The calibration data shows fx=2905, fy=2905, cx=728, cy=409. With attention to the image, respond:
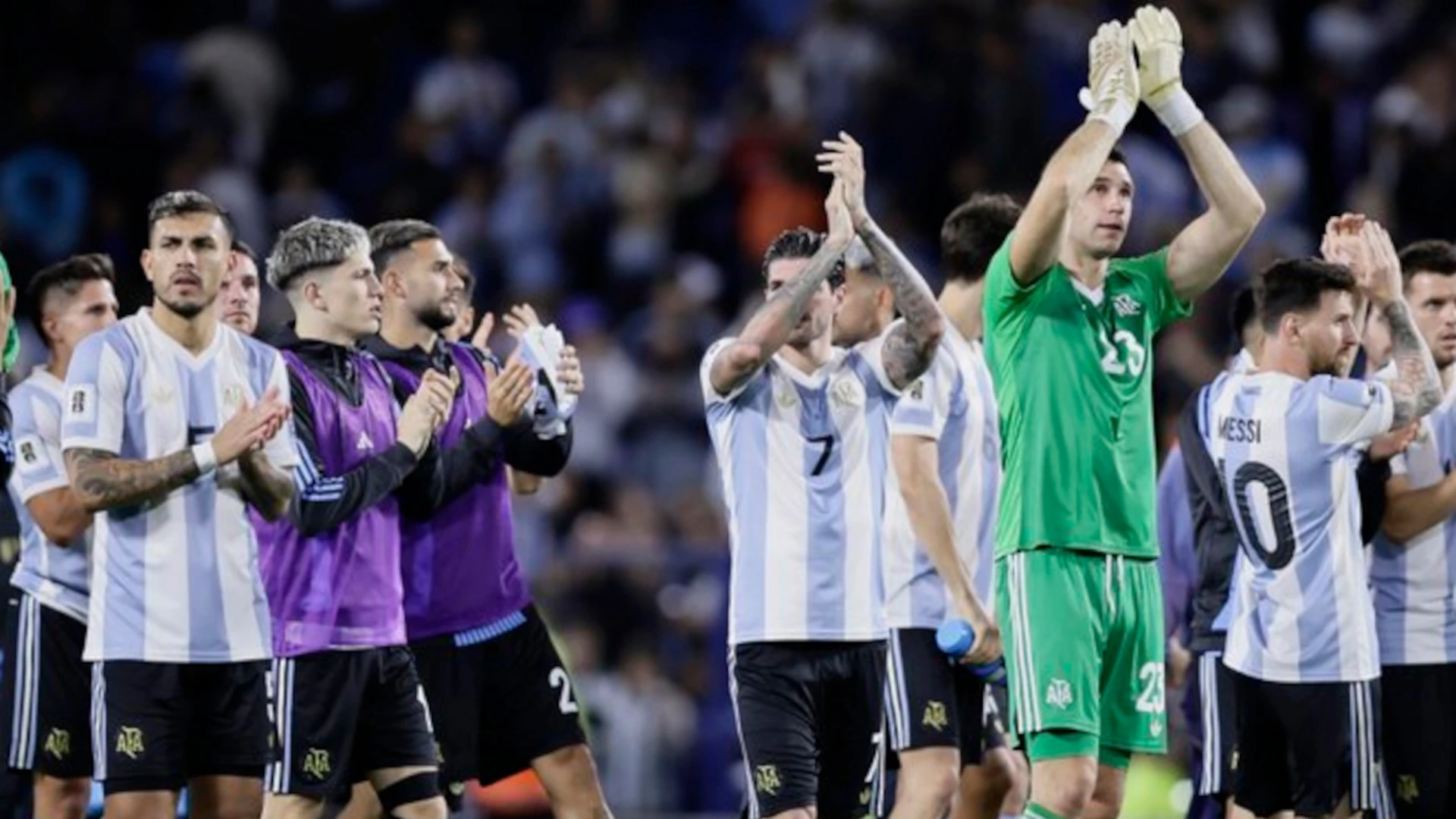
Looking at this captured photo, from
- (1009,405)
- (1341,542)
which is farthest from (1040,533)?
(1341,542)

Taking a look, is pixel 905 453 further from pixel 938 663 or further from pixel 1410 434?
pixel 1410 434

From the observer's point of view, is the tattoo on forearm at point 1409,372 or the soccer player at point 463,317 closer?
the tattoo on forearm at point 1409,372

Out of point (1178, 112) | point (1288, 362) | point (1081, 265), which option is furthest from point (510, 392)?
point (1288, 362)

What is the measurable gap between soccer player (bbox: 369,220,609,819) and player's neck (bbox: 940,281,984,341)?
155 cm

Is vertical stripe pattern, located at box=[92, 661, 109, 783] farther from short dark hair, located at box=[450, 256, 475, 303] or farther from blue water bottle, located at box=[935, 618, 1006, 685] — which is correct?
blue water bottle, located at box=[935, 618, 1006, 685]

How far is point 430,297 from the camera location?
36.8 feet

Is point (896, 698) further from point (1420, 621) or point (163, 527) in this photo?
point (163, 527)

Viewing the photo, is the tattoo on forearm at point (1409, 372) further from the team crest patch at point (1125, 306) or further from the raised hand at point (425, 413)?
the raised hand at point (425, 413)

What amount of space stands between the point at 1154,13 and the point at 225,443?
3.62 meters

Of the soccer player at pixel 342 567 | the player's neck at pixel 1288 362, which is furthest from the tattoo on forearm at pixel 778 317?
the player's neck at pixel 1288 362

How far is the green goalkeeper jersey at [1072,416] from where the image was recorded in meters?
10.3

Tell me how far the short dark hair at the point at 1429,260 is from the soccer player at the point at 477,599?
333 centimetres

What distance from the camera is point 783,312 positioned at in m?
10.2

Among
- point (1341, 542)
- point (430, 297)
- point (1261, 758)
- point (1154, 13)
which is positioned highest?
point (1154, 13)
